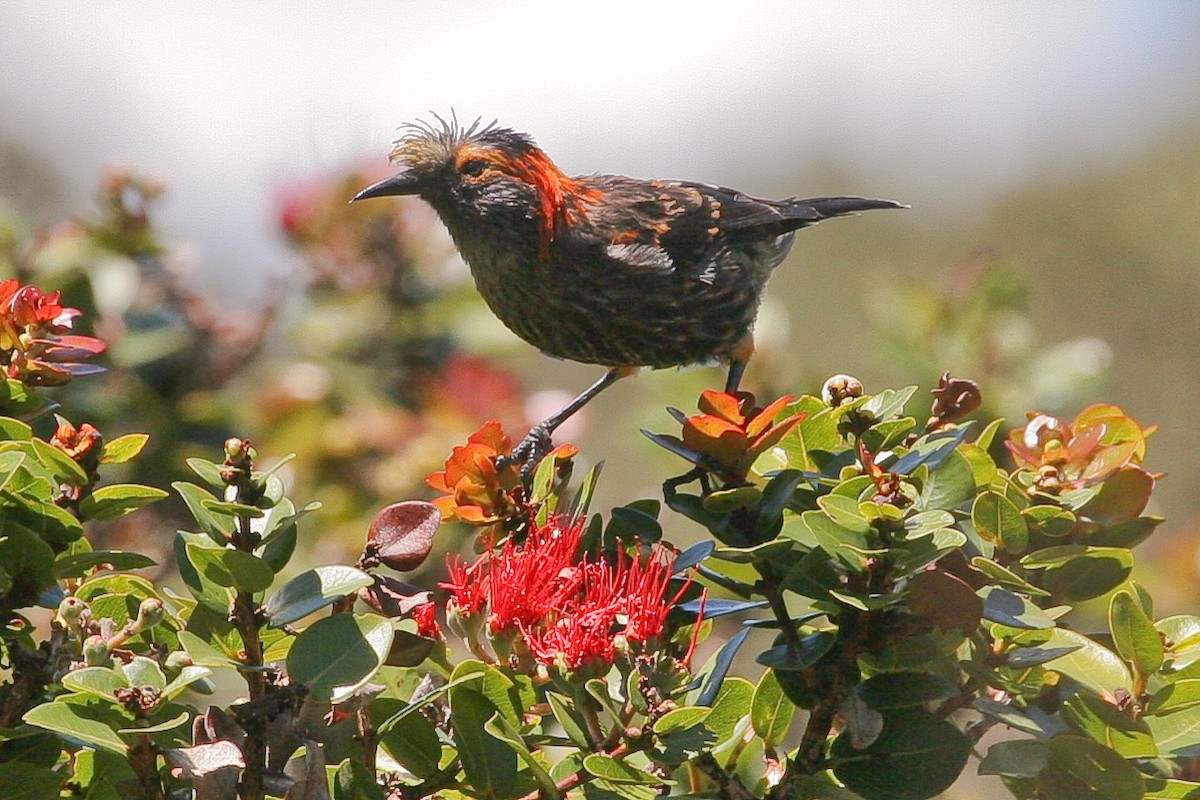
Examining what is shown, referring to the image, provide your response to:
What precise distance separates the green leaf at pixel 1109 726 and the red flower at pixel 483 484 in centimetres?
85

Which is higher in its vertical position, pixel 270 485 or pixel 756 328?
pixel 270 485

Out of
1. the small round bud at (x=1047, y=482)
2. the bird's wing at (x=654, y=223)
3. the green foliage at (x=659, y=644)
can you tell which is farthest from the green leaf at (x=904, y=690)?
the bird's wing at (x=654, y=223)

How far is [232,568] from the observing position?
5.39ft

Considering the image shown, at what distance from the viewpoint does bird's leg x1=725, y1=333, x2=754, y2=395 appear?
159 inches

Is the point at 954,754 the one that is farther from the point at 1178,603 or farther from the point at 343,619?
the point at 1178,603

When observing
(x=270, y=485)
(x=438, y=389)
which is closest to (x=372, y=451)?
(x=438, y=389)

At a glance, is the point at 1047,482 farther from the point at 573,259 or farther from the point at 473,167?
the point at 473,167

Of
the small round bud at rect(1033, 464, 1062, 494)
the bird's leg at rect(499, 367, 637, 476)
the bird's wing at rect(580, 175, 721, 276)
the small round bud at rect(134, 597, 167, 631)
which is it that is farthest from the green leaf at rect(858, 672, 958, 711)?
the bird's wing at rect(580, 175, 721, 276)

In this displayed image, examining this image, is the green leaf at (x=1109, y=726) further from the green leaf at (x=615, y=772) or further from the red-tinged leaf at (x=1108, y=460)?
the green leaf at (x=615, y=772)

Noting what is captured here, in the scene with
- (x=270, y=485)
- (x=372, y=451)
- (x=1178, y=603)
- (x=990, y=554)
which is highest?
(x=270, y=485)

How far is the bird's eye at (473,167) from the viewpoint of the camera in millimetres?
3619

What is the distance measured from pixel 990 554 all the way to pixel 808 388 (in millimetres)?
2436

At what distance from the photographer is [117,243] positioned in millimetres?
4207

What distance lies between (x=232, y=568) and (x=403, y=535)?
0.35m
